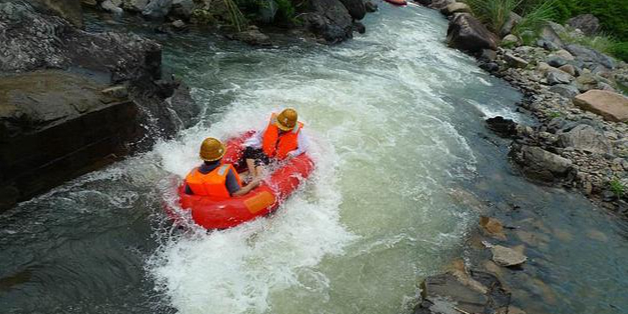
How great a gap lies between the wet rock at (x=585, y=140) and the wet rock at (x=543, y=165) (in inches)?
41.1

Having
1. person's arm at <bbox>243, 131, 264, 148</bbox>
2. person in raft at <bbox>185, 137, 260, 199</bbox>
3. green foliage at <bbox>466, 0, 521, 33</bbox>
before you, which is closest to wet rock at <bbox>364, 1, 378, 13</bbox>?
green foliage at <bbox>466, 0, 521, 33</bbox>

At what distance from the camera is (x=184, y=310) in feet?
14.4

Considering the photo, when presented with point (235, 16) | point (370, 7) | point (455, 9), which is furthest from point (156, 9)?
point (455, 9)

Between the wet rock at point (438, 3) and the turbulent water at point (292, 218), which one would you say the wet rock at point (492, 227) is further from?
the wet rock at point (438, 3)

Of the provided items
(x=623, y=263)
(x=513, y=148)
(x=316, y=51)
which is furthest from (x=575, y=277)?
(x=316, y=51)

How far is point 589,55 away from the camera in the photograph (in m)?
15.2

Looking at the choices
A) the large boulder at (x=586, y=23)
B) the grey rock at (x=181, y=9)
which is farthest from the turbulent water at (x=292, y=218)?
the large boulder at (x=586, y=23)

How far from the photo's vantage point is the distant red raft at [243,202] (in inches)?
202

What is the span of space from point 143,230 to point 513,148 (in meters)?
6.67

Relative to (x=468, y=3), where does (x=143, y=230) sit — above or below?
below

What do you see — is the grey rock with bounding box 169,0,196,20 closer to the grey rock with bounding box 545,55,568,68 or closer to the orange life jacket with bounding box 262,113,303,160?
the orange life jacket with bounding box 262,113,303,160

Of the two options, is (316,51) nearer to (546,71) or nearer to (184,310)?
(546,71)

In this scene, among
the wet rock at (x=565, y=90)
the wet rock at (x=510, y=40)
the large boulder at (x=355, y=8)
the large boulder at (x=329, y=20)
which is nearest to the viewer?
the wet rock at (x=565, y=90)

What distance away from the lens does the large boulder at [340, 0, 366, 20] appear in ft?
46.5
